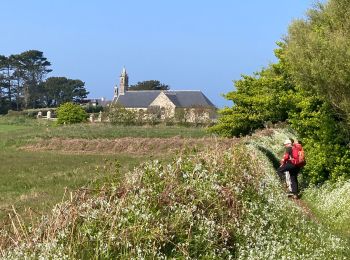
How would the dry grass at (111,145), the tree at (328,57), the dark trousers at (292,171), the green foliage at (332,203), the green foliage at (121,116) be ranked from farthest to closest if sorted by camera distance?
the green foliage at (121,116) < the dry grass at (111,145) < the dark trousers at (292,171) < the tree at (328,57) < the green foliage at (332,203)

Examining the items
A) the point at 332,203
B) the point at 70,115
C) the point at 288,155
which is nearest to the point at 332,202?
A: the point at 332,203

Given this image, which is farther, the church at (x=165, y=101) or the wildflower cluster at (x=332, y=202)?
the church at (x=165, y=101)

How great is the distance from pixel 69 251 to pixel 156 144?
35287mm

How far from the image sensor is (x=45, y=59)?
134625 millimetres

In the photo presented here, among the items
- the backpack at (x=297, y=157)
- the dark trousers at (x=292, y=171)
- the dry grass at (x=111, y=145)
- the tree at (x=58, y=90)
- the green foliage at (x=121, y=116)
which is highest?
the tree at (x=58, y=90)

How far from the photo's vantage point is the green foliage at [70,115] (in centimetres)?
7750

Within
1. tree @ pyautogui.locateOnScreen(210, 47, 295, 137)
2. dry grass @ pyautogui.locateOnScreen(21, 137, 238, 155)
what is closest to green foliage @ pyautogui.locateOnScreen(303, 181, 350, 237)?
tree @ pyautogui.locateOnScreen(210, 47, 295, 137)

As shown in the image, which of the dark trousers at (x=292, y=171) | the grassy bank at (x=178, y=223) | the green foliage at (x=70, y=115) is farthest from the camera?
the green foliage at (x=70, y=115)

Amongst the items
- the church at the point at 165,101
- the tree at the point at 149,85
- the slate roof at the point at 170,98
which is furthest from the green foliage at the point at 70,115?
the tree at the point at 149,85

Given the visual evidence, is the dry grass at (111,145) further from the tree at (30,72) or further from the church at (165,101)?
the tree at (30,72)

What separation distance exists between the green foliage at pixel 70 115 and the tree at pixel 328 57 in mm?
63851

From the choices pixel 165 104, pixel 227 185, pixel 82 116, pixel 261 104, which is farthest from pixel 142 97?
pixel 227 185

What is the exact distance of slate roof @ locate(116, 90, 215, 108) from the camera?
92.9m

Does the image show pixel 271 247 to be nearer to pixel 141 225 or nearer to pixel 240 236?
pixel 240 236
